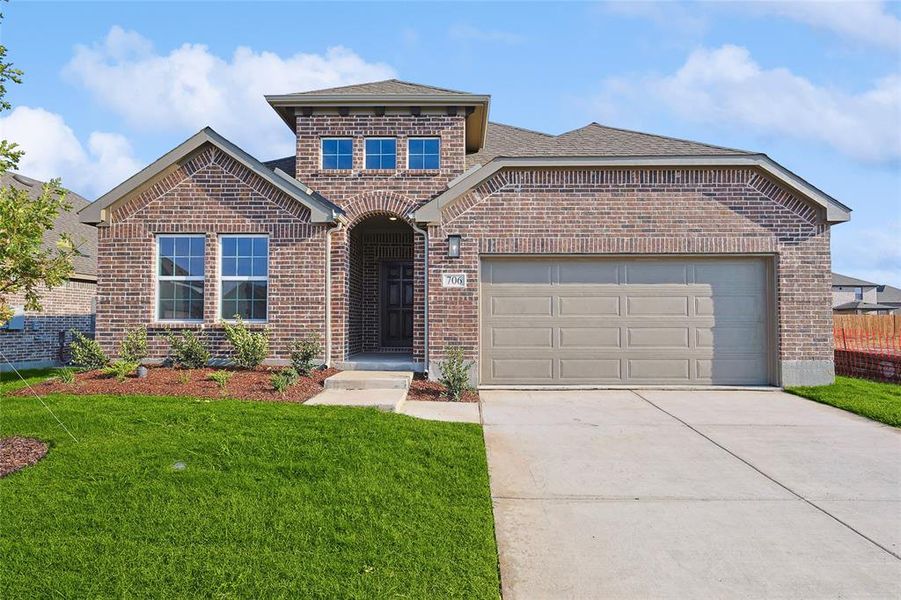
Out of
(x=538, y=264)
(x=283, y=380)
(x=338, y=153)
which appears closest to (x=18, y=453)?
(x=283, y=380)

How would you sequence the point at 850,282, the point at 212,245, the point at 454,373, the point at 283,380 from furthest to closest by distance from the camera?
the point at 850,282 → the point at 212,245 → the point at 454,373 → the point at 283,380

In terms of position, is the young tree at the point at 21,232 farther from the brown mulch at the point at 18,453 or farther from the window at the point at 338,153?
the window at the point at 338,153

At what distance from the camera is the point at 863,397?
8.82m

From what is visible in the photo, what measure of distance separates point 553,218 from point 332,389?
5200 millimetres

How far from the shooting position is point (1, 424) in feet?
20.1

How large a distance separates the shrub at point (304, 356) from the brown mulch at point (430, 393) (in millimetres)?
1964

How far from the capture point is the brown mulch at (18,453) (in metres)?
4.92

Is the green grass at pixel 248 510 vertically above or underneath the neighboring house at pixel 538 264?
underneath

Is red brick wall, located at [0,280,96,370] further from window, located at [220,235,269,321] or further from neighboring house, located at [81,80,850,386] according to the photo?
window, located at [220,235,269,321]

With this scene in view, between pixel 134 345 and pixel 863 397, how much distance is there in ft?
43.5

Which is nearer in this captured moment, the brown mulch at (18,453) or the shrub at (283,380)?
the brown mulch at (18,453)

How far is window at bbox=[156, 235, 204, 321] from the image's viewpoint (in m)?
10.7

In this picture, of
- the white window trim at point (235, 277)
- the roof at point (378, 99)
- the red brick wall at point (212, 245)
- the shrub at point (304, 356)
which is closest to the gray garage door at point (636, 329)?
the shrub at point (304, 356)

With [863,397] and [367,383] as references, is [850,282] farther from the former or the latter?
[367,383]
